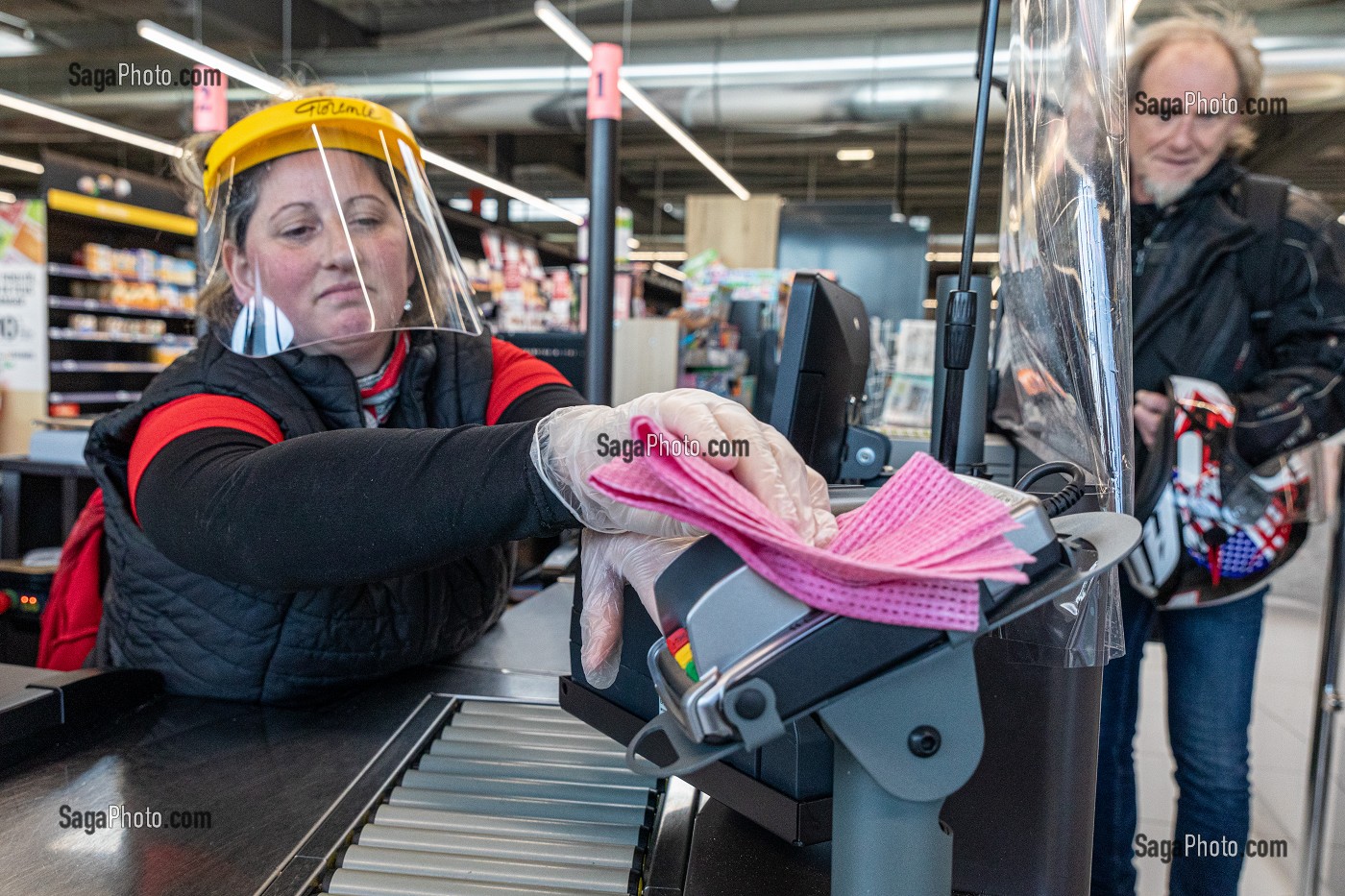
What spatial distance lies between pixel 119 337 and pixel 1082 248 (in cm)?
853

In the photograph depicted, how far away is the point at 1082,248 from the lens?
72cm

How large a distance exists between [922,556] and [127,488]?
1.01 m

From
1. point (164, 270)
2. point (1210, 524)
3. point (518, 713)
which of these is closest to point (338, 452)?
point (518, 713)

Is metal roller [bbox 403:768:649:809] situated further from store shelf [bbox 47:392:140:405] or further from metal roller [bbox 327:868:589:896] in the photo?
store shelf [bbox 47:392:140:405]

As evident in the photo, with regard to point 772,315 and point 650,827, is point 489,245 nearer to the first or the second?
point 772,315

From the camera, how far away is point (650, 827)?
73 centimetres

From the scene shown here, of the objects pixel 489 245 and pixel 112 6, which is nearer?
pixel 489 245

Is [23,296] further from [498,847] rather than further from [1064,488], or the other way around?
[1064,488]

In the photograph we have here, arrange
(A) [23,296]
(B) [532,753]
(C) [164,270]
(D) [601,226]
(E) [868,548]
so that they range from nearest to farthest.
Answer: (E) [868,548]
(B) [532,753]
(D) [601,226]
(A) [23,296]
(C) [164,270]

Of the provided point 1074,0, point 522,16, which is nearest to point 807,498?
point 1074,0

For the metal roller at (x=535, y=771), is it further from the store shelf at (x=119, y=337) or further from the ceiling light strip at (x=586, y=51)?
the store shelf at (x=119, y=337)

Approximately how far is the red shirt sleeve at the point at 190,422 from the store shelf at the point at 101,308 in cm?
714

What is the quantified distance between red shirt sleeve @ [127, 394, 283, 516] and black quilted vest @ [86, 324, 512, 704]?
0.07 feet

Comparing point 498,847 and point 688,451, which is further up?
point 688,451
